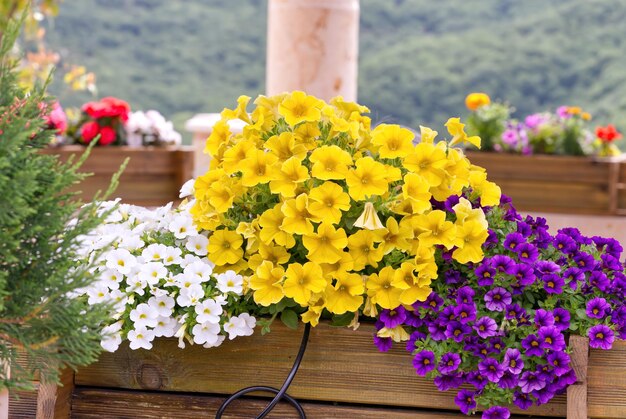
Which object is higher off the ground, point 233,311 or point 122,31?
point 122,31

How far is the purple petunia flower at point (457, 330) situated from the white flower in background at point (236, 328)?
1.15 ft

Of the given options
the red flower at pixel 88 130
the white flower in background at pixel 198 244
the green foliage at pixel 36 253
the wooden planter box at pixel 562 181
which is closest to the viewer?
the green foliage at pixel 36 253

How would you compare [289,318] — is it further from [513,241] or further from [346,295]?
[513,241]

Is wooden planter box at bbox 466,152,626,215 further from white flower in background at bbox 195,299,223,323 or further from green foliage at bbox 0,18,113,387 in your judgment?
green foliage at bbox 0,18,113,387

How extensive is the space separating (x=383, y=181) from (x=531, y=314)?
1.16 ft

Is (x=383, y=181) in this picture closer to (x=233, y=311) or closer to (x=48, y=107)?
(x=233, y=311)

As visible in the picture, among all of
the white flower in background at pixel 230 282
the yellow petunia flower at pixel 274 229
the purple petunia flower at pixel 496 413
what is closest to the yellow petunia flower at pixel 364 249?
the yellow petunia flower at pixel 274 229

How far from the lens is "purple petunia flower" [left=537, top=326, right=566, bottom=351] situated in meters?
1.48

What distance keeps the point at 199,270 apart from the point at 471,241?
1.63ft

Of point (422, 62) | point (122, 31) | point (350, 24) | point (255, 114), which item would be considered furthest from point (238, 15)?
point (255, 114)

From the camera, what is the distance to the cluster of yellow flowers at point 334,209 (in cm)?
154

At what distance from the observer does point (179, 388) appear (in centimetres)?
163

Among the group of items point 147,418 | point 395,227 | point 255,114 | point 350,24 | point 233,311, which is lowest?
point 147,418

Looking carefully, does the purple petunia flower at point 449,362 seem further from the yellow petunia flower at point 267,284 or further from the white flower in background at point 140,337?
the white flower in background at point 140,337
